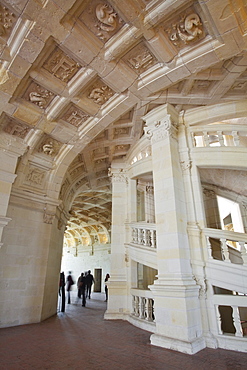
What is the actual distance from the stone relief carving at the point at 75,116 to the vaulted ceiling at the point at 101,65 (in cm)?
3

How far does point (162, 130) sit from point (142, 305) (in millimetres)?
5058

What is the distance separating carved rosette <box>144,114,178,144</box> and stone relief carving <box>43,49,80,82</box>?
253cm

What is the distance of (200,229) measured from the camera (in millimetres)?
5453

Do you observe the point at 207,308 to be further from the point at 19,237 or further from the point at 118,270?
the point at 19,237

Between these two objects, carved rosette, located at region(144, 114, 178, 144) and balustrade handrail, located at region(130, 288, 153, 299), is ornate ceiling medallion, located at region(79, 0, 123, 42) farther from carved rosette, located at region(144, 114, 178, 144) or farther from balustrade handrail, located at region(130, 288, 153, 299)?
balustrade handrail, located at region(130, 288, 153, 299)

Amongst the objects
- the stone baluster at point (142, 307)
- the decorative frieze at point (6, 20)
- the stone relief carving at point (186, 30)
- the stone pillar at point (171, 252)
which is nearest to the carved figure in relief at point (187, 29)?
the stone relief carving at point (186, 30)

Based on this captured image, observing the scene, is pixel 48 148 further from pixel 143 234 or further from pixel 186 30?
pixel 186 30

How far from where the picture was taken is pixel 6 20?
167 inches

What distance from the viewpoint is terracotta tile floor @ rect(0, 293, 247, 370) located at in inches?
137

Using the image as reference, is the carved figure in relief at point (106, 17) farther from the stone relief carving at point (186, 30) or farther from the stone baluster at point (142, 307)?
the stone baluster at point (142, 307)

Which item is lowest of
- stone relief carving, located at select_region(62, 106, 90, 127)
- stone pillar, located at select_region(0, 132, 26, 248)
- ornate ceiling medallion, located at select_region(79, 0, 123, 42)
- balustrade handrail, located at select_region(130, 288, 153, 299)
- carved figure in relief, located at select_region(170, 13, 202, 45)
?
balustrade handrail, located at select_region(130, 288, 153, 299)

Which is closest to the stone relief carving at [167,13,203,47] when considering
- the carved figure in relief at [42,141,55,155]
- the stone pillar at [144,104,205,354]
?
the stone pillar at [144,104,205,354]

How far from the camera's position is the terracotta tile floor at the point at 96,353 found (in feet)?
11.4

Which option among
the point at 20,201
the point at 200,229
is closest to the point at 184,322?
the point at 200,229
